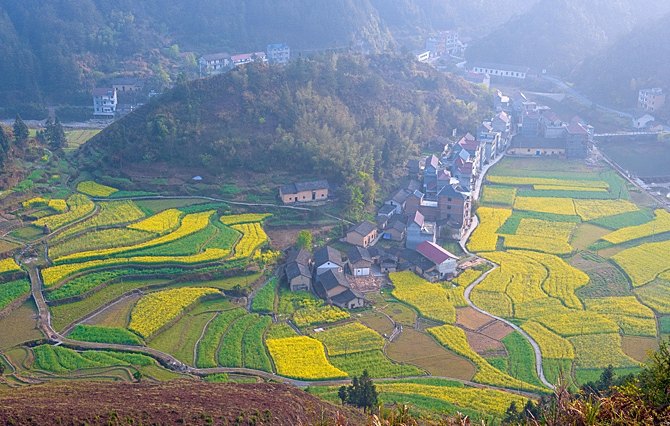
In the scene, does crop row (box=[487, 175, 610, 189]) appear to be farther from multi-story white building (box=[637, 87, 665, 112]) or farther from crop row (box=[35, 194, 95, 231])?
crop row (box=[35, 194, 95, 231])

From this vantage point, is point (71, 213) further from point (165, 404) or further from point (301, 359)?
point (165, 404)

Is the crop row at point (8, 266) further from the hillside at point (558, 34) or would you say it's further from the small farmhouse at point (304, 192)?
the hillside at point (558, 34)

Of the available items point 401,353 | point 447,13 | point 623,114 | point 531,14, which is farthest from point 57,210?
point 447,13

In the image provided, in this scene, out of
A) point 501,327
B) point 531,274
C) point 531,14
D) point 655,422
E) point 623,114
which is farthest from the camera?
point 531,14

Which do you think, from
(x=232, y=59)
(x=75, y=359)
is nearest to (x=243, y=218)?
(x=75, y=359)

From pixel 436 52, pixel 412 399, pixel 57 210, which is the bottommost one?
pixel 412 399

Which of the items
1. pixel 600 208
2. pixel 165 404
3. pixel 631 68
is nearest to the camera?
pixel 165 404

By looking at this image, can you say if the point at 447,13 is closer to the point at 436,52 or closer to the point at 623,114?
the point at 436,52
